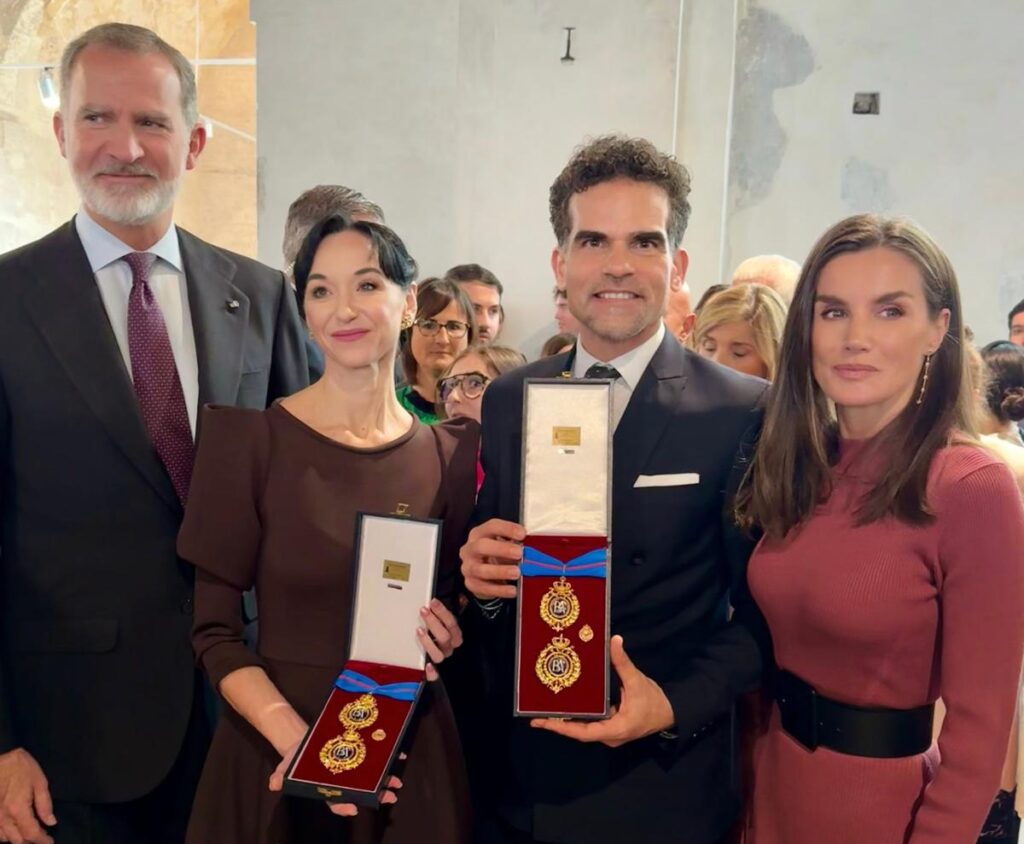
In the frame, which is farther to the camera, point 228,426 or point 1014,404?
point 1014,404

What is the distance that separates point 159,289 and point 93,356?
262mm

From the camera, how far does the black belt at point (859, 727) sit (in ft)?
5.23

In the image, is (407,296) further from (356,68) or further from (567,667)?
(356,68)

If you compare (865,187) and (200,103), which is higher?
(200,103)

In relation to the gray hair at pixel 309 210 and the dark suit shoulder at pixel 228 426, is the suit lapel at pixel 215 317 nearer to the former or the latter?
the dark suit shoulder at pixel 228 426

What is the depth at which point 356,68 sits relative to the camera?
501 cm

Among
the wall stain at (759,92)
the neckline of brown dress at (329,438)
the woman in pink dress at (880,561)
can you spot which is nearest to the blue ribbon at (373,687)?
the neckline of brown dress at (329,438)

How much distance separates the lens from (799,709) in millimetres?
1684

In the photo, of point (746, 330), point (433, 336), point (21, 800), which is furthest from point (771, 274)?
point (21, 800)

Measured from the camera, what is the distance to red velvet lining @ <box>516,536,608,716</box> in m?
1.48

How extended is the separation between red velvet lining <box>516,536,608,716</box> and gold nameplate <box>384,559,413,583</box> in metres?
0.20

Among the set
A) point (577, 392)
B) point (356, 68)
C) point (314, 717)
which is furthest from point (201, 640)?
point (356, 68)

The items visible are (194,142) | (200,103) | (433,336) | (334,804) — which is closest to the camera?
(334,804)

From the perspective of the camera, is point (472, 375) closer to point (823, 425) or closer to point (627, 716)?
point (823, 425)
